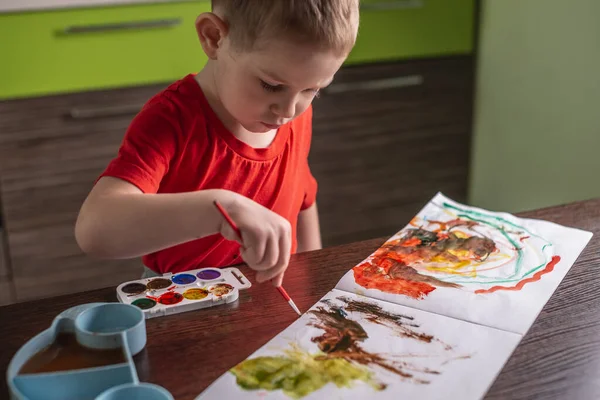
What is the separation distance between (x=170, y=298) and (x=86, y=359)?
0.49 ft

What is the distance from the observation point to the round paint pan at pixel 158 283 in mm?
797

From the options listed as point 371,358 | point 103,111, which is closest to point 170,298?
point 371,358

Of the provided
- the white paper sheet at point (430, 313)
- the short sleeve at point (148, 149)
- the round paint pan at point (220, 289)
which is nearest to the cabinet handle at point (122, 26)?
the short sleeve at point (148, 149)

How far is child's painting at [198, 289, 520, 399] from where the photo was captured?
626 millimetres

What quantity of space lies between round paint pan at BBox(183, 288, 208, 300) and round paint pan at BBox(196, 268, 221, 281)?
27 millimetres

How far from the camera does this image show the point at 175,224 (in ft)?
2.34

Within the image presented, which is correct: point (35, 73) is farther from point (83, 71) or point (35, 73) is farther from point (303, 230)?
point (303, 230)

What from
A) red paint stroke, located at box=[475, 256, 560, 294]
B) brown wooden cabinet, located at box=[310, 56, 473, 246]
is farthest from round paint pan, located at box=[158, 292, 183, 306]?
brown wooden cabinet, located at box=[310, 56, 473, 246]

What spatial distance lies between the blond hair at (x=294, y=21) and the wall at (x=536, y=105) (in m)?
1.30

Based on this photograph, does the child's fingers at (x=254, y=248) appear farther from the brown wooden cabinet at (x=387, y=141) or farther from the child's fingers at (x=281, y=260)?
the brown wooden cabinet at (x=387, y=141)

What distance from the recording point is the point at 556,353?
678 mm

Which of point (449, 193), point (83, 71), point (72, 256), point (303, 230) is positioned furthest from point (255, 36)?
point (449, 193)

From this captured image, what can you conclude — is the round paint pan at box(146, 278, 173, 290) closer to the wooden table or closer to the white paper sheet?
the wooden table

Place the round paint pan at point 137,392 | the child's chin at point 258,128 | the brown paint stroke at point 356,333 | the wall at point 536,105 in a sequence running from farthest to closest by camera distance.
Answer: the wall at point 536,105 < the child's chin at point 258,128 < the brown paint stroke at point 356,333 < the round paint pan at point 137,392
